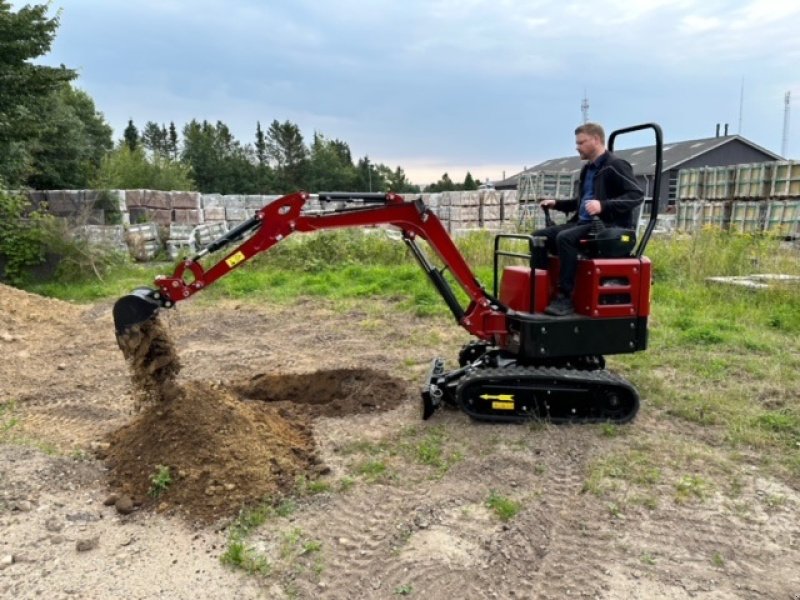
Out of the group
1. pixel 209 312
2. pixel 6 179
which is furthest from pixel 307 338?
pixel 6 179

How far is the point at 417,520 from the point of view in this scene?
3963 mm

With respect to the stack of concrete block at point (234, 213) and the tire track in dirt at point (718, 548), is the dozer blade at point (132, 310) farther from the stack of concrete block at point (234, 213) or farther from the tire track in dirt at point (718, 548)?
the stack of concrete block at point (234, 213)

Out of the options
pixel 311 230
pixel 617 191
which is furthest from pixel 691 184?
pixel 311 230

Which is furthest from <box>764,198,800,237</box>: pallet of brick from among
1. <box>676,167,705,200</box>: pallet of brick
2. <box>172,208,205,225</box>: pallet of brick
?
<box>172,208,205,225</box>: pallet of brick

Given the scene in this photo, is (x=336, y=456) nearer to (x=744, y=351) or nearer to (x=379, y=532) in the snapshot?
(x=379, y=532)

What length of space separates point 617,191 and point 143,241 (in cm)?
1418

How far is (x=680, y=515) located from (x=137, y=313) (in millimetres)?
3960

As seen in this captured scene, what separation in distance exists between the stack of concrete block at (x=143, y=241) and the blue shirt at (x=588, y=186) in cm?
1351

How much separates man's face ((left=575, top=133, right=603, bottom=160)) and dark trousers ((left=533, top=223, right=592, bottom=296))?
1.99 ft

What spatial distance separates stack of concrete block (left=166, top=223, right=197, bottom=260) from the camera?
17.0 metres

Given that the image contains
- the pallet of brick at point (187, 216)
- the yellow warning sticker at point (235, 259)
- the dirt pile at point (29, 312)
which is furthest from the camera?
the pallet of brick at point (187, 216)

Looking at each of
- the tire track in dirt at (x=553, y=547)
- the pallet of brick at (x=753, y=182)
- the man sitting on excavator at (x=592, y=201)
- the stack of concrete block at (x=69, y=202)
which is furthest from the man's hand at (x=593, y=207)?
the pallet of brick at (x=753, y=182)

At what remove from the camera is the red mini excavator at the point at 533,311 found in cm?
514

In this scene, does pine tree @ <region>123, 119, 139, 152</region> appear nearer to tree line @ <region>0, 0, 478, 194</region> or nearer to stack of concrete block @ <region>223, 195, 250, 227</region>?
tree line @ <region>0, 0, 478, 194</region>
